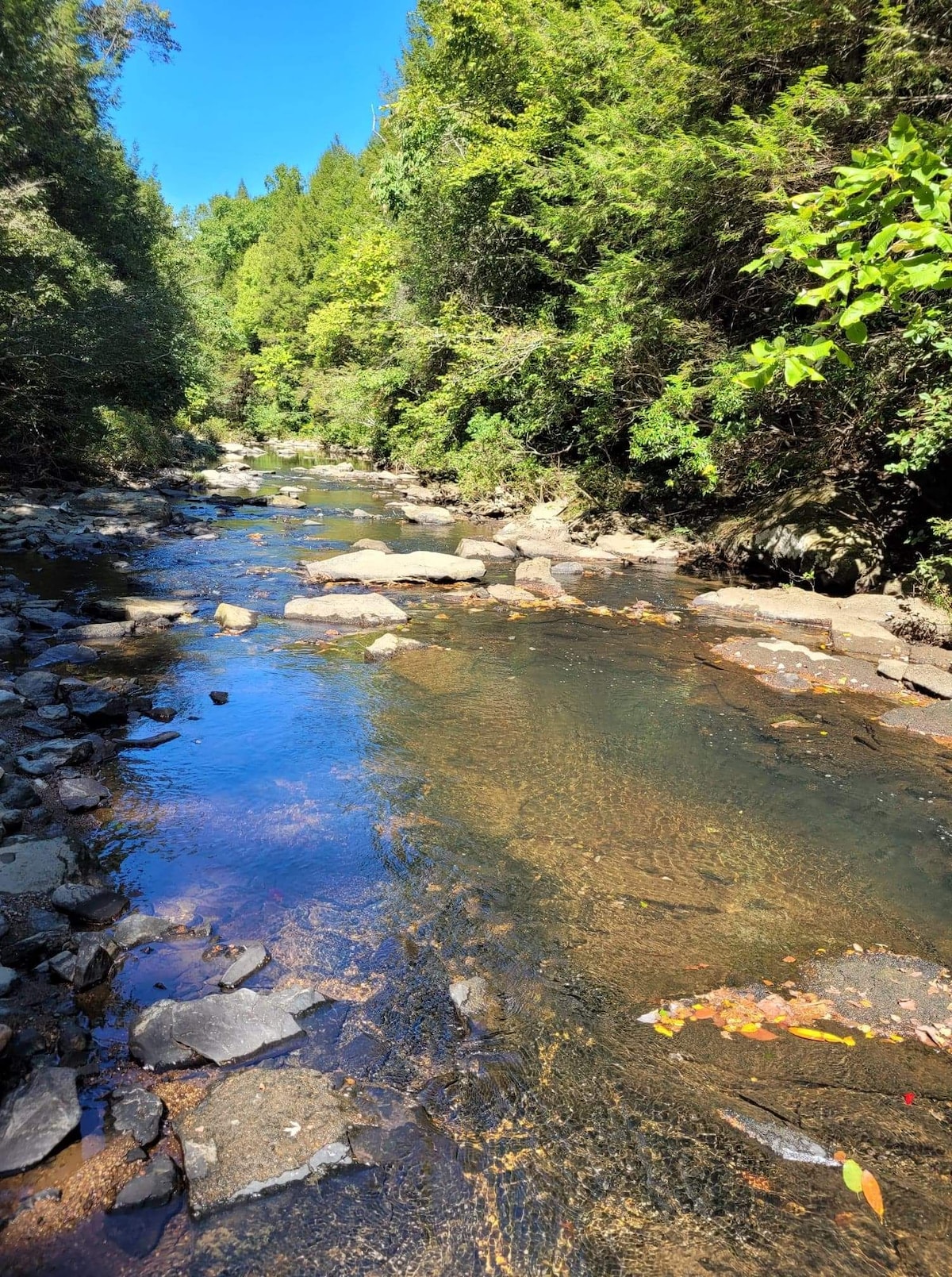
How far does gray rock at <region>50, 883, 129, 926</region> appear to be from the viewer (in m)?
3.86

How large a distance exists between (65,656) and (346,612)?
11.5 ft

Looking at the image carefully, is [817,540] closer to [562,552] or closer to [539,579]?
[539,579]

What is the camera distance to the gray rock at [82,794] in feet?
16.6

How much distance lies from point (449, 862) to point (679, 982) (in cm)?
157

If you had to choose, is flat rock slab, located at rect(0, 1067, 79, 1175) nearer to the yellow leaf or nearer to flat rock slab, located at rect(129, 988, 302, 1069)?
flat rock slab, located at rect(129, 988, 302, 1069)

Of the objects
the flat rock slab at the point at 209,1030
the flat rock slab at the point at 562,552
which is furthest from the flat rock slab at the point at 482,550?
the flat rock slab at the point at 209,1030

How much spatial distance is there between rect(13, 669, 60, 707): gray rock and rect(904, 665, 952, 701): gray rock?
8683 mm

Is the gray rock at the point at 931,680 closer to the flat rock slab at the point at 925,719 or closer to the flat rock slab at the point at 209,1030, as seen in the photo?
the flat rock slab at the point at 925,719

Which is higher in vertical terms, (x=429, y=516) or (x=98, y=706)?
(x=429, y=516)

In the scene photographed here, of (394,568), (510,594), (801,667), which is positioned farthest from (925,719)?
(394,568)

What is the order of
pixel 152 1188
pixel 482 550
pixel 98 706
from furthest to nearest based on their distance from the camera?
pixel 482 550 < pixel 98 706 < pixel 152 1188

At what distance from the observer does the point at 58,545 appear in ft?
45.2

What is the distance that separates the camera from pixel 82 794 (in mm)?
5133

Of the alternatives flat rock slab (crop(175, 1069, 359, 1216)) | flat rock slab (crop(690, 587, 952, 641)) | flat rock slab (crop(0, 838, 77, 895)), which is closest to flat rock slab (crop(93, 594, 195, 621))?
flat rock slab (crop(0, 838, 77, 895))
